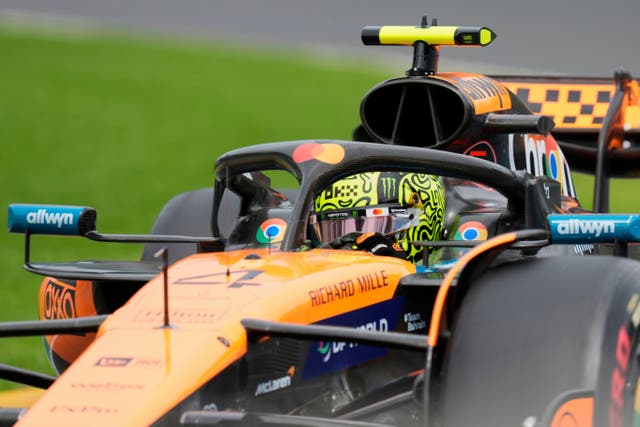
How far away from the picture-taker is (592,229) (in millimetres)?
4152

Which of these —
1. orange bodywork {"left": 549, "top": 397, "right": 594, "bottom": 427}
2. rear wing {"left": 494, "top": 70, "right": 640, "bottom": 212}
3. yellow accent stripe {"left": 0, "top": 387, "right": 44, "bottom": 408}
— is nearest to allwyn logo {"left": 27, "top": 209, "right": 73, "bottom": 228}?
yellow accent stripe {"left": 0, "top": 387, "right": 44, "bottom": 408}

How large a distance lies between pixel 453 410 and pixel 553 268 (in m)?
0.62

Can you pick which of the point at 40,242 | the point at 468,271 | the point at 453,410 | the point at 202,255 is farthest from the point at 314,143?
the point at 40,242

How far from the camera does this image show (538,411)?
359 centimetres

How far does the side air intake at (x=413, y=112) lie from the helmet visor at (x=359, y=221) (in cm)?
77

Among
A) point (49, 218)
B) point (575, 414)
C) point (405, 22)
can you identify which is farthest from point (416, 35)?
point (405, 22)

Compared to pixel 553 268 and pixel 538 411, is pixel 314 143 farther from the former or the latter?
pixel 538 411

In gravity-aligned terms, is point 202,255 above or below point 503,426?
above

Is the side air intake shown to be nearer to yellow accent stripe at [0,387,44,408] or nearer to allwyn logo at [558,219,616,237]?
allwyn logo at [558,219,616,237]

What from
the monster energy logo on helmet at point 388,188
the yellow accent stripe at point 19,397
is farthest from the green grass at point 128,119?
the monster energy logo on helmet at point 388,188

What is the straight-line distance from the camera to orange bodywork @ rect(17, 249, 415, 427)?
3559 millimetres

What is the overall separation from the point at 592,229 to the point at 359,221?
1112 millimetres

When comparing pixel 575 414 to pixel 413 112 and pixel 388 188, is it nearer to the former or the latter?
pixel 388 188

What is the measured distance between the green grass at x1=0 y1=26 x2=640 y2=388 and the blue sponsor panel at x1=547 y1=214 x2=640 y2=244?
3.63 meters
